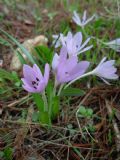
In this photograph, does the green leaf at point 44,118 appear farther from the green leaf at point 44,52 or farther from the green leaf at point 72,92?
the green leaf at point 44,52

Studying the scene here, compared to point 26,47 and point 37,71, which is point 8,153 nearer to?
point 37,71

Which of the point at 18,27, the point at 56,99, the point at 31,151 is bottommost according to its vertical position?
the point at 31,151

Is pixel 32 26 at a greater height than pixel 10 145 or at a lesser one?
greater

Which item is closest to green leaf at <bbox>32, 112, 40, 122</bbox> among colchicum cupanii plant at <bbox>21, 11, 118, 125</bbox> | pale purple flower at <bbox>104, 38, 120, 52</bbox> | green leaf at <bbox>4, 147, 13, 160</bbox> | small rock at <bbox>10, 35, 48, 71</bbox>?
colchicum cupanii plant at <bbox>21, 11, 118, 125</bbox>

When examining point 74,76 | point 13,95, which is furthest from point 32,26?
point 74,76

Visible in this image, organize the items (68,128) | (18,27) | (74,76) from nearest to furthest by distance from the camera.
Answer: (74,76), (68,128), (18,27)

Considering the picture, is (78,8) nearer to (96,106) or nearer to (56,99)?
(96,106)

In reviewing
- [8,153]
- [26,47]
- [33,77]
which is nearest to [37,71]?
[33,77]

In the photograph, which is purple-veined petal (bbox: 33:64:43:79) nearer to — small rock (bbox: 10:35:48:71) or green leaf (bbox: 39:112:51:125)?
green leaf (bbox: 39:112:51:125)
